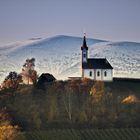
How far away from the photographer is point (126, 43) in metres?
136

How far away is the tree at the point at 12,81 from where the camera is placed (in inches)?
3620

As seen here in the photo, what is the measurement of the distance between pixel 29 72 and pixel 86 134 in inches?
877

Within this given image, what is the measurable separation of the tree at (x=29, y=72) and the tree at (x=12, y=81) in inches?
143

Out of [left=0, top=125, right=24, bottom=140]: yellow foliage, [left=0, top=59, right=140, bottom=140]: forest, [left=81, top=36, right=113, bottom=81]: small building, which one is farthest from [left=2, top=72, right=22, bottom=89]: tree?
[left=0, top=125, right=24, bottom=140]: yellow foliage

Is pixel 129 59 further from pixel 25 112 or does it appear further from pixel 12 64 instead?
pixel 25 112

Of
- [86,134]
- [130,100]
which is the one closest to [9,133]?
[86,134]

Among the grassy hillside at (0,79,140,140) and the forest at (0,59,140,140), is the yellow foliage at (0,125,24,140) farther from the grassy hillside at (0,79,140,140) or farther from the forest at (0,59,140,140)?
the forest at (0,59,140,140)

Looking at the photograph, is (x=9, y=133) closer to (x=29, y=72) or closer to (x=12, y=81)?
(x=12, y=81)

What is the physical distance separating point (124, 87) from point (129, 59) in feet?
82.7

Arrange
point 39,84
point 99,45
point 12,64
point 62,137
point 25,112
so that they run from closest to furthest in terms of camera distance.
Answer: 1. point 62,137
2. point 25,112
3. point 39,84
4. point 12,64
5. point 99,45

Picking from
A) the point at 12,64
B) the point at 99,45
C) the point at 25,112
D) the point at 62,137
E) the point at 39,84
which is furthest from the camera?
the point at 99,45

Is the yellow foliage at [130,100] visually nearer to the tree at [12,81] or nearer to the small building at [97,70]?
the small building at [97,70]

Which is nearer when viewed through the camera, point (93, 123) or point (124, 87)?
point (93, 123)

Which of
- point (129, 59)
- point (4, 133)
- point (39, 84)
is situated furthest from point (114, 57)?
point (4, 133)
